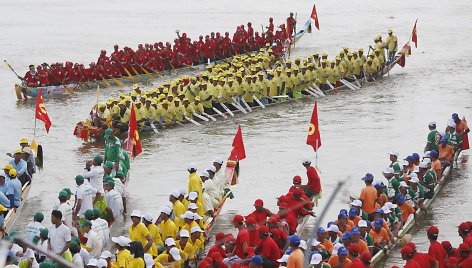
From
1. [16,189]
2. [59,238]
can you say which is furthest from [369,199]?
[16,189]

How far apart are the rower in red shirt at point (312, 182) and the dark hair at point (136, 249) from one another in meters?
4.36

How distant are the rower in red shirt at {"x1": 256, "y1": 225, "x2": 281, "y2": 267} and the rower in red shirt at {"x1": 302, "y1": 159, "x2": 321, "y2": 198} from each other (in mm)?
3451

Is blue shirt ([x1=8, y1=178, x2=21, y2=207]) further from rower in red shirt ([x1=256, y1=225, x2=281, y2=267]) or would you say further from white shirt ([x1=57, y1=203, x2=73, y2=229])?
rower in red shirt ([x1=256, y1=225, x2=281, y2=267])

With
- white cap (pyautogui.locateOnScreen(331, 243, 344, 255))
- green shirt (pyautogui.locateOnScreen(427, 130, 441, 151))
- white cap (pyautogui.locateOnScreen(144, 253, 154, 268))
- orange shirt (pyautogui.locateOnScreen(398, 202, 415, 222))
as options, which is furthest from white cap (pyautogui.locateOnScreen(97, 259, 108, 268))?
green shirt (pyautogui.locateOnScreen(427, 130, 441, 151))

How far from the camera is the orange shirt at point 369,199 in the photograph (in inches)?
540

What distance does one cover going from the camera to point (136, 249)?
1075 cm

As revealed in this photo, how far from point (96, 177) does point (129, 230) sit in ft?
7.62

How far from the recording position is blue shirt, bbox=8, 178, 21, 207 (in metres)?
14.3

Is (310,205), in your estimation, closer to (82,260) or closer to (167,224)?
(167,224)

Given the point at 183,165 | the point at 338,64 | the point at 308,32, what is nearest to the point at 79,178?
the point at 183,165

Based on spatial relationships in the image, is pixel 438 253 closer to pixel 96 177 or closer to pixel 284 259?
pixel 284 259

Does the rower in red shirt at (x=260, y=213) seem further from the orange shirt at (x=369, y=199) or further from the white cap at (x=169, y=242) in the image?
the orange shirt at (x=369, y=199)

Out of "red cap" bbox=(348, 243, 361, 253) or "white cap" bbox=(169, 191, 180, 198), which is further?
"white cap" bbox=(169, 191, 180, 198)

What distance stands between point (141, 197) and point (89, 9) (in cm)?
4068
